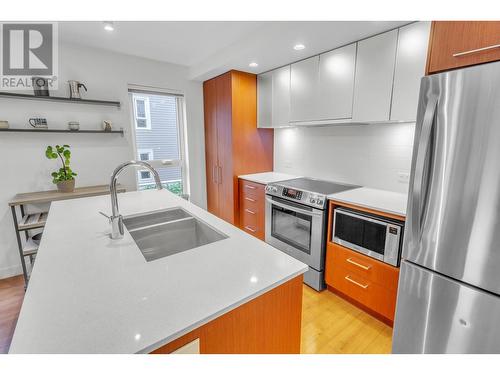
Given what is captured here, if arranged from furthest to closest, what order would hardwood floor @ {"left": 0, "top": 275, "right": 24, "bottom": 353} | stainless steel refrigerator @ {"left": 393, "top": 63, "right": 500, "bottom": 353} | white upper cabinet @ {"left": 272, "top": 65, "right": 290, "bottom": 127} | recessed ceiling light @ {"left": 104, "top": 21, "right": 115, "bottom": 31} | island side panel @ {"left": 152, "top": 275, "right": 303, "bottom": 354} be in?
white upper cabinet @ {"left": 272, "top": 65, "right": 290, "bottom": 127}
recessed ceiling light @ {"left": 104, "top": 21, "right": 115, "bottom": 31}
hardwood floor @ {"left": 0, "top": 275, "right": 24, "bottom": 353}
stainless steel refrigerator @ {"left": 393, "top": 63, "right": 500, "bottom": 353}
island side panel @ {"left": 152, "top": 275, "right": 303, "bottom": 354}

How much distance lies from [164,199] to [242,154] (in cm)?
142

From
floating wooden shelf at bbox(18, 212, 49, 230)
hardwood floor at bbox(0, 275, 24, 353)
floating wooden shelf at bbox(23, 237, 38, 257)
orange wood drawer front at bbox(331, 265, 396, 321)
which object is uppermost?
floating wooden shelf at bbox(18, 212, 49, 230)

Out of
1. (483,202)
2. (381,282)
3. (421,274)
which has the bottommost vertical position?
(381,282)

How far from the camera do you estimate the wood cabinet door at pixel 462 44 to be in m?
1.19

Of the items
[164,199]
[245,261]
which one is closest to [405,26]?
[245,261]

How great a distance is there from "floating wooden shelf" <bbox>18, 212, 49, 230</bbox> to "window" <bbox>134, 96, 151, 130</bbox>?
1471mm

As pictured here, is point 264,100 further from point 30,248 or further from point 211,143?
point 30,248

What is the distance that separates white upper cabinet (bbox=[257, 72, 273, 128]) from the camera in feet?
9.83

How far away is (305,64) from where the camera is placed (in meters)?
2.52

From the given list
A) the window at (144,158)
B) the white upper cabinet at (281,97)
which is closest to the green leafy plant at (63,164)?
the window at (144,158)

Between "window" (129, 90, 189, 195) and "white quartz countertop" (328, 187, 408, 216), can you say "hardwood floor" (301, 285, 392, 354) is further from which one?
"window" (129, 90, 189, 195)

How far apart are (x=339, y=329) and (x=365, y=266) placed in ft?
1.68

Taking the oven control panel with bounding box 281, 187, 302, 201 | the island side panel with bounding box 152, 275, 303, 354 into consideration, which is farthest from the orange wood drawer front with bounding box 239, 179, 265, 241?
the island side panel with bounding box 152, 275, 303, 354
